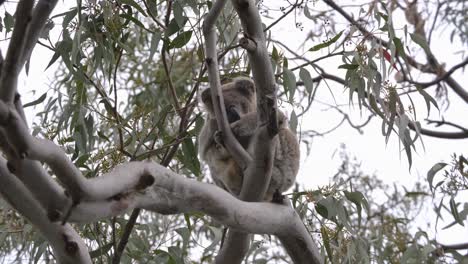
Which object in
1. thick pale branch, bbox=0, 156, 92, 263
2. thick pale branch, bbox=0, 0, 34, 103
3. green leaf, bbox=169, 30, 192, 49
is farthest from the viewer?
green leaf, bbox=169, 30, 192, 49

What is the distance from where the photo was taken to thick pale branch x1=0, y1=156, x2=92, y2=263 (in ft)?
5.95

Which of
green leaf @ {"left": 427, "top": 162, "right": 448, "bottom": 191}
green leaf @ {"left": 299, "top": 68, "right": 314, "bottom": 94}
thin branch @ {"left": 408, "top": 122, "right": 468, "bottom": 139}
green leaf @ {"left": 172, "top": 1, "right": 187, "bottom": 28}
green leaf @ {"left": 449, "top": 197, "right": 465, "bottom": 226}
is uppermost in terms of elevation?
thin branch @ {"left": 408, "top": 122, "right": 468, "bottom": 139}

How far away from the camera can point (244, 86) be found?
3.78 metres

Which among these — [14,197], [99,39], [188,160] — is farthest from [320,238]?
[14,197]

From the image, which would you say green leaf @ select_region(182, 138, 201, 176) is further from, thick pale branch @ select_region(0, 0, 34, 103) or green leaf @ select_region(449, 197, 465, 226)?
thick pale branch @ select_region(0, 0, 34, 103)

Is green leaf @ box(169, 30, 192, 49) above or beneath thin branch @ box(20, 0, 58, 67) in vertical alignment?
above

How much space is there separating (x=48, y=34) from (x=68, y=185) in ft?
4.61

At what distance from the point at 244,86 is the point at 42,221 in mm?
2025

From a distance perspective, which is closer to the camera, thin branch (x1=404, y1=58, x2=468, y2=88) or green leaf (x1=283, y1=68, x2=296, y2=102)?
Result: green leaf (x1=283, y1=68, x2=296, y2=102)

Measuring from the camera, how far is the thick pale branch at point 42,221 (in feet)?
5.95

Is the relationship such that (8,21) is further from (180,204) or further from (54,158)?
(54,158)

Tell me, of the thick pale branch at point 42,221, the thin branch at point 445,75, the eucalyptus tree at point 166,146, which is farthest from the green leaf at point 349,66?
the thin branch at point 445,75

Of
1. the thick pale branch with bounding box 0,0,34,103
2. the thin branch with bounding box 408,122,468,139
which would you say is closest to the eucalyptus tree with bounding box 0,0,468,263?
the thick pale branch with bounding box 0,0,34,103

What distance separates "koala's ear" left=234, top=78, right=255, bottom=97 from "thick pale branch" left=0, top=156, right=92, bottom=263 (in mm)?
1822
